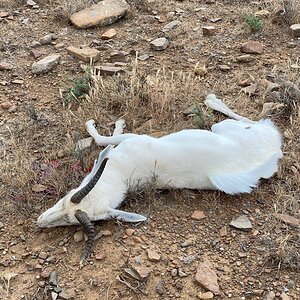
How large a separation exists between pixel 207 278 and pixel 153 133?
1.92 meters

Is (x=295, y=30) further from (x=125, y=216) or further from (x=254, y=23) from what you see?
(x=125, y=216)

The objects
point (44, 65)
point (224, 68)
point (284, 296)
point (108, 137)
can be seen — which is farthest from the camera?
point (44, 65)

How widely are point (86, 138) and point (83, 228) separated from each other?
4.31 ft

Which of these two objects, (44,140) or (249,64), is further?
A: (249,64)

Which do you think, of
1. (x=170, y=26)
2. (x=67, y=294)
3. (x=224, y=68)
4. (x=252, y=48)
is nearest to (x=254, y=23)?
(x=252, y=48)

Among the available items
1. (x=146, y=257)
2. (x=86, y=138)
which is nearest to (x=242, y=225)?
(x=146, y=257)

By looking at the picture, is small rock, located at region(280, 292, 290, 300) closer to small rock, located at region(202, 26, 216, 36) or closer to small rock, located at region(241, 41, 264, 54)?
small rock, located at region(241, 41, 264, 54)

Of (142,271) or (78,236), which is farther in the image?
(78,236)

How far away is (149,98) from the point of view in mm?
6320

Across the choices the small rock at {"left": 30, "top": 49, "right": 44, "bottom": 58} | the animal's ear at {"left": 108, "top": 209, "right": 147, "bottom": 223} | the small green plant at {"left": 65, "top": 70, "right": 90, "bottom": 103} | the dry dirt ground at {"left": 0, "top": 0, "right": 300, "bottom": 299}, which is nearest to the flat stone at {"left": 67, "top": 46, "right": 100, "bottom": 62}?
the dry dirt ground at {"left": 0, "top": 0, "right": 300, "bottom": 299}

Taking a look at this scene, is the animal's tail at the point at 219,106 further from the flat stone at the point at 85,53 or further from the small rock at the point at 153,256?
the small rock at the point at 153,256

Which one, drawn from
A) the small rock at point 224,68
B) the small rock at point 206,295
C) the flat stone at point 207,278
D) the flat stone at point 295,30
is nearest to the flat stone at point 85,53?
the small rock at point 224,68

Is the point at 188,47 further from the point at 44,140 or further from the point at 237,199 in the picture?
the point at 237,199

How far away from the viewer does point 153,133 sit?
6031mm
